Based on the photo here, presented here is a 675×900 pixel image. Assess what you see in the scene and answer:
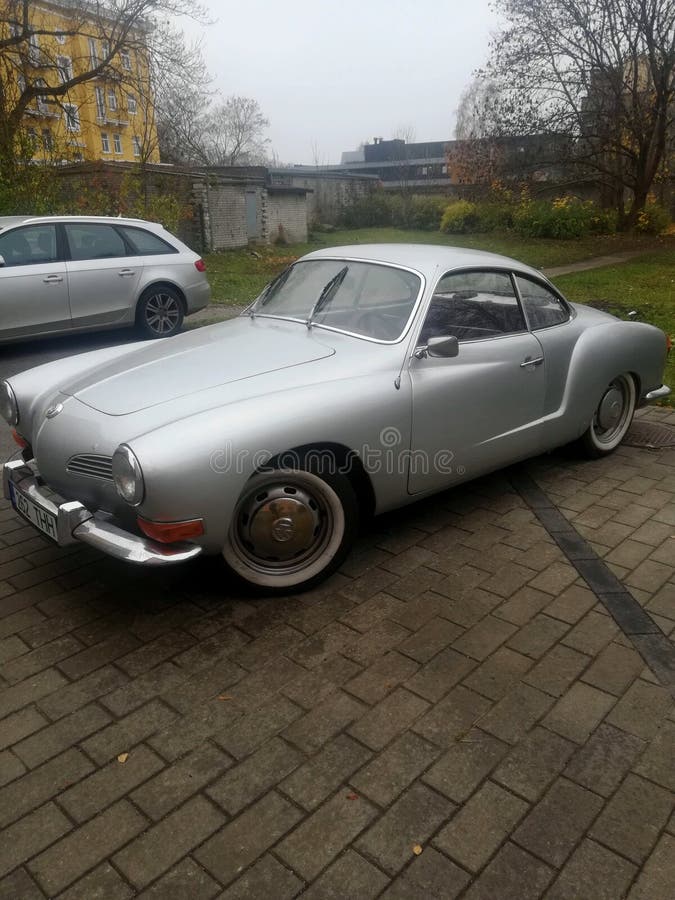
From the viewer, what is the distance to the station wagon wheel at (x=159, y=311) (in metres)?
8.53

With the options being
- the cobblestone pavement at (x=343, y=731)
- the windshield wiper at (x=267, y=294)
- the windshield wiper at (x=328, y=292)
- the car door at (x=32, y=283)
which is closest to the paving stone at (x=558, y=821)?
the cobblestone pavement at (x=343, y=731)

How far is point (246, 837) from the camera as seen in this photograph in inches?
80.7

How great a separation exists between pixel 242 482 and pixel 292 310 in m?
1.58

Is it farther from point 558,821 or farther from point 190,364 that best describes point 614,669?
point 190,364

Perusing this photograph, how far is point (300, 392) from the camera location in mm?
3178

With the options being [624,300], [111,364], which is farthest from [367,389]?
[624,300]

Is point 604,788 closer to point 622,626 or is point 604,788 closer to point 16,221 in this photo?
point 622,626

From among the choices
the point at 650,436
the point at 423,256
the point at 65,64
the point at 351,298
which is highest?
the point at 65,64

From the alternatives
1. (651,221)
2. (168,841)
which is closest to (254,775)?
(168,841)

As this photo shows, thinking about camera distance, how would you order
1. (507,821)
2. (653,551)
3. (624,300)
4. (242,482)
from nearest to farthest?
(507,821) → (242,482) → (653,551) → (624,300)

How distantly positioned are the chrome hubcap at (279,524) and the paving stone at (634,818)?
161 centimetres

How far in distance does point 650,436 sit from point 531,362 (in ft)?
6.42

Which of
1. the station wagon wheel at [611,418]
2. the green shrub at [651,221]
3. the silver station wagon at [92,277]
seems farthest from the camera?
the green shrub at [651,221]

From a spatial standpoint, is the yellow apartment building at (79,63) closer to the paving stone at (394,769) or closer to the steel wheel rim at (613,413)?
the steel wheel rim at (613,413)
